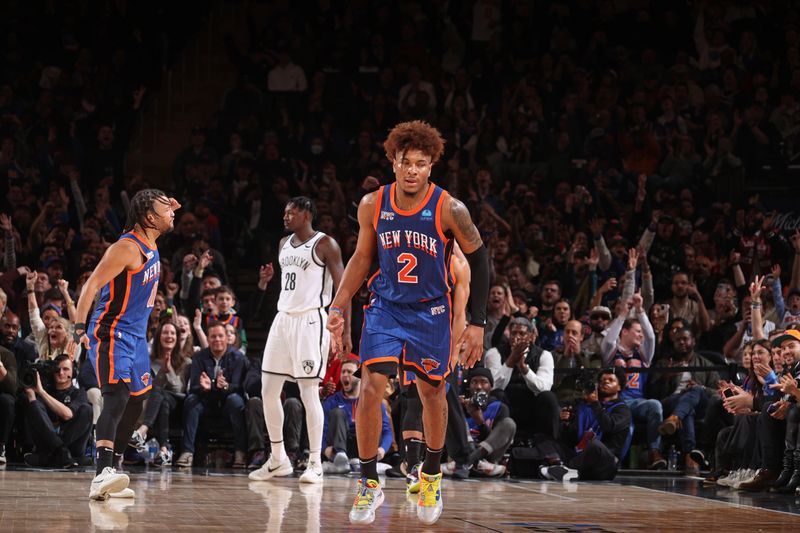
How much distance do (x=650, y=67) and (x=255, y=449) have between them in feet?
28.3

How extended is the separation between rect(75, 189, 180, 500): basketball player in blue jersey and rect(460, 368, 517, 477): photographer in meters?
3.56

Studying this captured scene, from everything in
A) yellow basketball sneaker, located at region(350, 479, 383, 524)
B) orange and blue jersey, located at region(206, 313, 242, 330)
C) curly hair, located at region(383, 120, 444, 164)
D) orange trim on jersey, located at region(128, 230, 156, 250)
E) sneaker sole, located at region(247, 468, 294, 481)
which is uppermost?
curly hair, located at region(383, 120, 444, 164)

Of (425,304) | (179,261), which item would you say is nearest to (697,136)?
(179,261)

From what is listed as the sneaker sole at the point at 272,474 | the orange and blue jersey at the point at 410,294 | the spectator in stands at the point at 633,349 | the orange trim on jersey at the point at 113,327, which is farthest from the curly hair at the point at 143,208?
the spectator in stands at the point at 633,349

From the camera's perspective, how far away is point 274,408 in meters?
8.71

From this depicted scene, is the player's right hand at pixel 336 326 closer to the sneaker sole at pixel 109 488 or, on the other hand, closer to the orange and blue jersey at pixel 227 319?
the sneaker sole at pixel 109 488

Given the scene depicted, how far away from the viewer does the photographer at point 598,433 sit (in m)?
9.64

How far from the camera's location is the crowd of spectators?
1012 centimetres

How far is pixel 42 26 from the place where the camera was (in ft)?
55.1

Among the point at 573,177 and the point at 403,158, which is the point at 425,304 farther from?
the point at 573,177

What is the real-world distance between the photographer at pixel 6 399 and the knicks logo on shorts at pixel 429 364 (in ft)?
17.5

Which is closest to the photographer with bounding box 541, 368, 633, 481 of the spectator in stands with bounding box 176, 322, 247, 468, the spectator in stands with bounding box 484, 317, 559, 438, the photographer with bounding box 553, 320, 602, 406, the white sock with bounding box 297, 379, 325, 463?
the spectator in stands with bounding box 484, 317, 559, 438

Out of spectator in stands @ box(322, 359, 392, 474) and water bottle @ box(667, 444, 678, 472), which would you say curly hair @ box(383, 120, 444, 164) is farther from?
water bottle @ box(667, 444, 678, 472)

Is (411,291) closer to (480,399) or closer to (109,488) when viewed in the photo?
(109,488)
